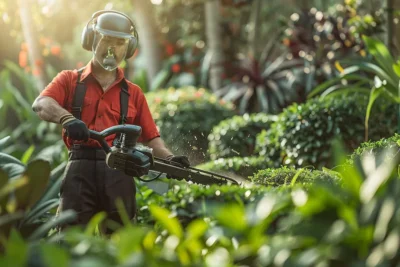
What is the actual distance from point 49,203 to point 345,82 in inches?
273

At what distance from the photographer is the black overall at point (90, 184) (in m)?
5.29

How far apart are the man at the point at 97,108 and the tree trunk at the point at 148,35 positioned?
1129 centimetres

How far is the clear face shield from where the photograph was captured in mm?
5398

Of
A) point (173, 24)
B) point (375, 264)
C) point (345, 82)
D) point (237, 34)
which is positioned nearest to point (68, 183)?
point (375, 264)

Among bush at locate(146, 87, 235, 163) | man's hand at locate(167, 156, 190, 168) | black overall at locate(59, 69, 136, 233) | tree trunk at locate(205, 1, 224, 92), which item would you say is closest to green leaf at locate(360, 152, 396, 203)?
man's hand at locate(167, 156, 190, 168)

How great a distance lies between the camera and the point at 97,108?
5422 mm

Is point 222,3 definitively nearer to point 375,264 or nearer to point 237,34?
point 237,34

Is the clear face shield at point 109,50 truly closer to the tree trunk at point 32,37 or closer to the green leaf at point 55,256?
the green leaf at point 55,256

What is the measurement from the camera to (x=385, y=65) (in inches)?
333

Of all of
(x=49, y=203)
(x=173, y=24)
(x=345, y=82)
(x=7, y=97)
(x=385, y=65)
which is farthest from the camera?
(x=173, y=24)

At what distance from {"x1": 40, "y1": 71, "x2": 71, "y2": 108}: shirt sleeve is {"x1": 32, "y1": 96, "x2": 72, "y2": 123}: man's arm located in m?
0.09

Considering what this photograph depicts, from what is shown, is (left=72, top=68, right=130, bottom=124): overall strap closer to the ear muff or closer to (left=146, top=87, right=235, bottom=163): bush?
the ear muff

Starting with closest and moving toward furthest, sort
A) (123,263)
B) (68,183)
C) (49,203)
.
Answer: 1. (123,263)
2. (68,183)
3. (49,203)

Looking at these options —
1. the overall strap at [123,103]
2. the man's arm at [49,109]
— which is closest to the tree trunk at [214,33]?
the overall strap at [123,103]
